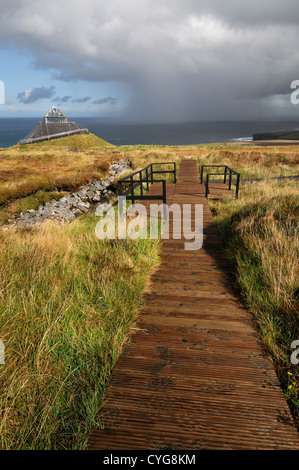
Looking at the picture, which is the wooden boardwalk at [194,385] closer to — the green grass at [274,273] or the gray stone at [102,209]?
the green grass at [274,273]

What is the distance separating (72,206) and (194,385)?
1612 centimetres

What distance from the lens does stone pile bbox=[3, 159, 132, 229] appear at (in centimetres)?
1460

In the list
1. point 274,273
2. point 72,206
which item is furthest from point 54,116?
point 274,273

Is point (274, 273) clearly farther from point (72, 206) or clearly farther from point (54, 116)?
point (54, 116)

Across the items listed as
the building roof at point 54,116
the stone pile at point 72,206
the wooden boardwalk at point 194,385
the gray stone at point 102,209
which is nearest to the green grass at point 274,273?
the wooden boardwalk at point 194,385

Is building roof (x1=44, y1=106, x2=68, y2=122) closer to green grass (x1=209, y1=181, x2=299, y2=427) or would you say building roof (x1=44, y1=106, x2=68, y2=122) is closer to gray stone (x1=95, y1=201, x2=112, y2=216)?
gray stone (x1=95, y1=201, x2=112, y2=216)

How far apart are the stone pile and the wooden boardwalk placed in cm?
1109

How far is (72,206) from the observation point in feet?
56.3

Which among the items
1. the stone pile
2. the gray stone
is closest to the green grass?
the gray stone

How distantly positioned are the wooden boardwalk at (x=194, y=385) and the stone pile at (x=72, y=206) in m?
11.1

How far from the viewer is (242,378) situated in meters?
2.66

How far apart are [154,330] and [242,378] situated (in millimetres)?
1238

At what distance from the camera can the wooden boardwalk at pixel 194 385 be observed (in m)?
2.13

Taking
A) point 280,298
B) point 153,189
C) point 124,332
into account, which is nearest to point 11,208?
point 153,189
